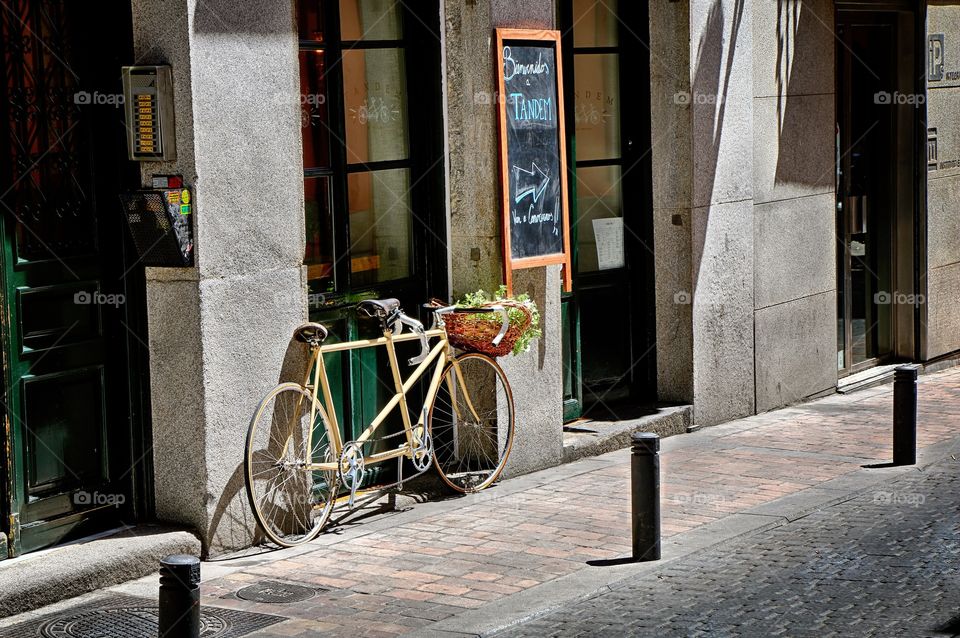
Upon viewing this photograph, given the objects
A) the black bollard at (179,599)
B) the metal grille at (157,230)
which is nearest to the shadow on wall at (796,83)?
the metal grille at (157,230)

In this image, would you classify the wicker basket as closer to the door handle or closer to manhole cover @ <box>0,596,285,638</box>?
manhole cover @ <box>0,596,285,638</box>

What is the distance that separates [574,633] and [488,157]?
3826 mm

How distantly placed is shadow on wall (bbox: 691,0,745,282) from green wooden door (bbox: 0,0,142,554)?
496 centimetres

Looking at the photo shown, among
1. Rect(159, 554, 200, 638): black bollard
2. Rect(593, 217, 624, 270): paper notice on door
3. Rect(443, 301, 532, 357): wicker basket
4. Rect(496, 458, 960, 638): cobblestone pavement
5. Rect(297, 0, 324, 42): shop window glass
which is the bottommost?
Rect(496, 458, 960, 638): cobblestone pavement

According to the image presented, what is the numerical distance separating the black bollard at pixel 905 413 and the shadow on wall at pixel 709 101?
6.74 feet

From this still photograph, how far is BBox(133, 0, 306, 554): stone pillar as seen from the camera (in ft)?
22.9

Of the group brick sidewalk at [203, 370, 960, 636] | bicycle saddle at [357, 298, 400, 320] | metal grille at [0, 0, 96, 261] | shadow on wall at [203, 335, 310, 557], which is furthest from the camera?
bicycle saddle at [357, 298, 400, 320]

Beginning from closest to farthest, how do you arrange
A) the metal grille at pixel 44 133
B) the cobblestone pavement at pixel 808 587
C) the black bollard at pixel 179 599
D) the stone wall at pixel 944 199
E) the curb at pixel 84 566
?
1. the black bollard at pixel 179 599
2. the cobblestone pavement at pixel 808 587
3. the curb at pixel 84 566
4. the metal grille at pixel 44 133
5. the stone wall at pixel 944 199

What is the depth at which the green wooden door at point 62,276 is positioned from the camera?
21.9 ft

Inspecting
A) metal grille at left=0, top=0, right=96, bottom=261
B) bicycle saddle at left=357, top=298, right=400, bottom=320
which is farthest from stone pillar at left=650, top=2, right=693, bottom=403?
metal grille at left=0, top=0, right=96, bottom=261

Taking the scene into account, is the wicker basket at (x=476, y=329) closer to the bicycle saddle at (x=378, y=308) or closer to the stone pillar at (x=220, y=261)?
the bicycle saddle at (x=378, y=308)

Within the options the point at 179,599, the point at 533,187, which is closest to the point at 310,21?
the point at 533,187

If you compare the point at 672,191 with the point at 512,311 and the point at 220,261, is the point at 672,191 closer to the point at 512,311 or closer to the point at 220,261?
the point at 512,311

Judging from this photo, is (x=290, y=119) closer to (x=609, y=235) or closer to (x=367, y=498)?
(x=367, y=498)
